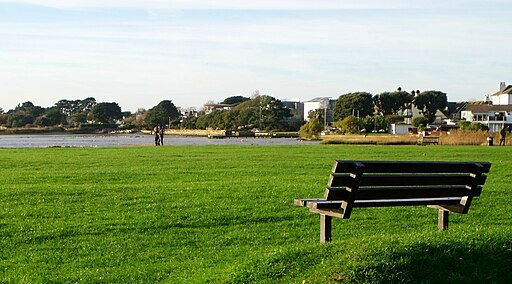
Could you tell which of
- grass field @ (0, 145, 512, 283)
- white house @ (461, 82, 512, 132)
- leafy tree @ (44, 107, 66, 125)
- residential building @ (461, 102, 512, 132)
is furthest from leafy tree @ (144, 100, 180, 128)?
grass field @ (0, 145, 512, 283)

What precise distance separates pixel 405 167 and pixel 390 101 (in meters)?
126

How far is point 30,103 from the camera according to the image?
568 ft

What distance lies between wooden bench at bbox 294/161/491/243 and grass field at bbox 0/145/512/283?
385 mm

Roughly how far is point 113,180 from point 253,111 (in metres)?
122

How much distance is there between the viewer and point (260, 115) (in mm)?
136875

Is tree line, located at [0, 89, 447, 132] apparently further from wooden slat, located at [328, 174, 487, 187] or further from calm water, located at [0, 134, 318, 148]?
wooden slat, located at [328, 174, 487, 187]

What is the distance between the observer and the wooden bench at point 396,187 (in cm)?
853

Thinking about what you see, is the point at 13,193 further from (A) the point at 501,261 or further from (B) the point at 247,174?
(A) the point at 501,261

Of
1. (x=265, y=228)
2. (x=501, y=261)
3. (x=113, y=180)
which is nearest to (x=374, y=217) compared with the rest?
(x=265, y=228)

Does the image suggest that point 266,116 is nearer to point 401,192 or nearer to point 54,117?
point 54,117

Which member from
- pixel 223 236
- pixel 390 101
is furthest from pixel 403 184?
pixel 390 101

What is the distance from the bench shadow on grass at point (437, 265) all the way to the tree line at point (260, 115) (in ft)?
322

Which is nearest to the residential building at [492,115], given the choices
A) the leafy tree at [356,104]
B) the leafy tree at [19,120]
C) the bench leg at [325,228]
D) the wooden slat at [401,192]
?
the leafy tree at [356,104]

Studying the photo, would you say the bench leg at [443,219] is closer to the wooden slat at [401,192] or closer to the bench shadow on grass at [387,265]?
the wooden slat at [401,192]
